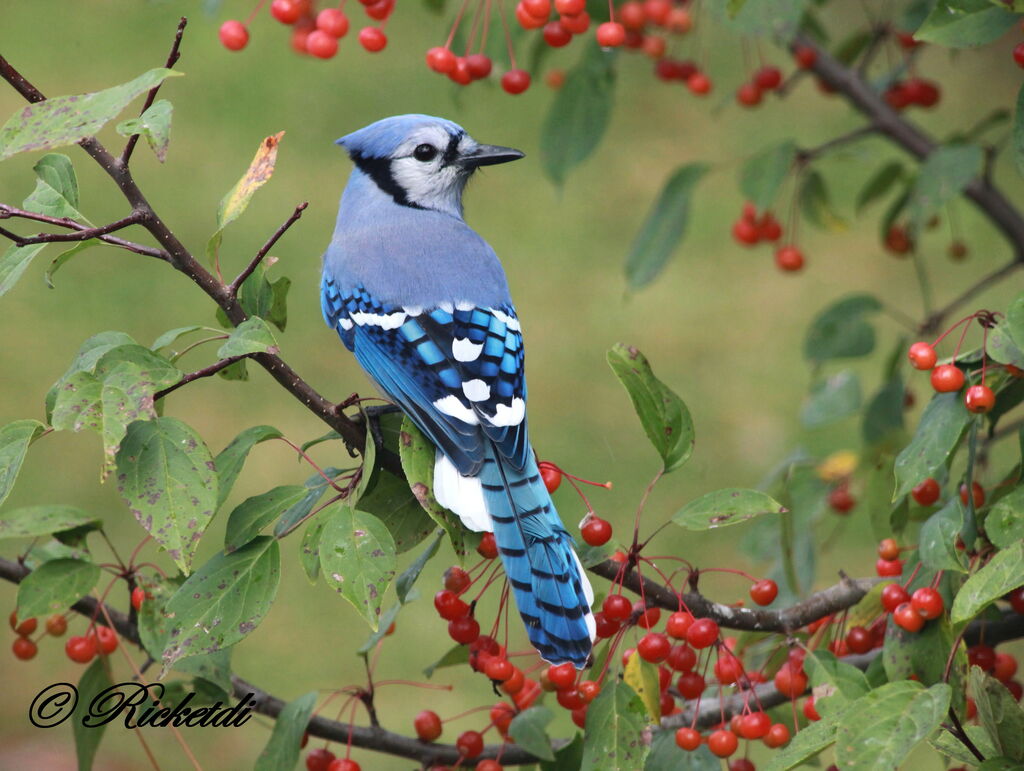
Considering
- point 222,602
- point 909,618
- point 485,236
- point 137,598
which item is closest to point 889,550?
point 909,618

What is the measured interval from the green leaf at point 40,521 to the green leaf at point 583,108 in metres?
1.27

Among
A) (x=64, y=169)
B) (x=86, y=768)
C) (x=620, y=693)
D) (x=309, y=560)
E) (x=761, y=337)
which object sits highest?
(x=64, y=169)

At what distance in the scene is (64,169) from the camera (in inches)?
54.9

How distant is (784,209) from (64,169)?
3935 mm

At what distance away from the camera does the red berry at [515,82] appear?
2.30 m

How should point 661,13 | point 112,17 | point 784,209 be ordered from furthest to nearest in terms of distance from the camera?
point 112,17 → point 784,209 → point 661,13

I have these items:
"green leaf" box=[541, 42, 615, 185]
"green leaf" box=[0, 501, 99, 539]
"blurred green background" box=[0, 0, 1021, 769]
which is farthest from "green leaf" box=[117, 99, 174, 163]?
"blurred green background" box=[0, 0, 1021, 769]

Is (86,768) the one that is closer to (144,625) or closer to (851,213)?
(144,625)

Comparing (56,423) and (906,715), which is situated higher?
(56,423)

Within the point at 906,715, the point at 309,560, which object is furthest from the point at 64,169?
the point at 906,715

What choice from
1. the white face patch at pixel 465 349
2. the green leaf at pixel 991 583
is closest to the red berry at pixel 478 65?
the white face patch at pixel 465 349

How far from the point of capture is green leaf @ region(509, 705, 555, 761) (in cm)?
159

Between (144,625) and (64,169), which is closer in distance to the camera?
(64,169)

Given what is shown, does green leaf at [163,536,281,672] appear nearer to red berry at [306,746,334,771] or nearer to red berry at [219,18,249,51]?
red berry at [306,746,334,771]
